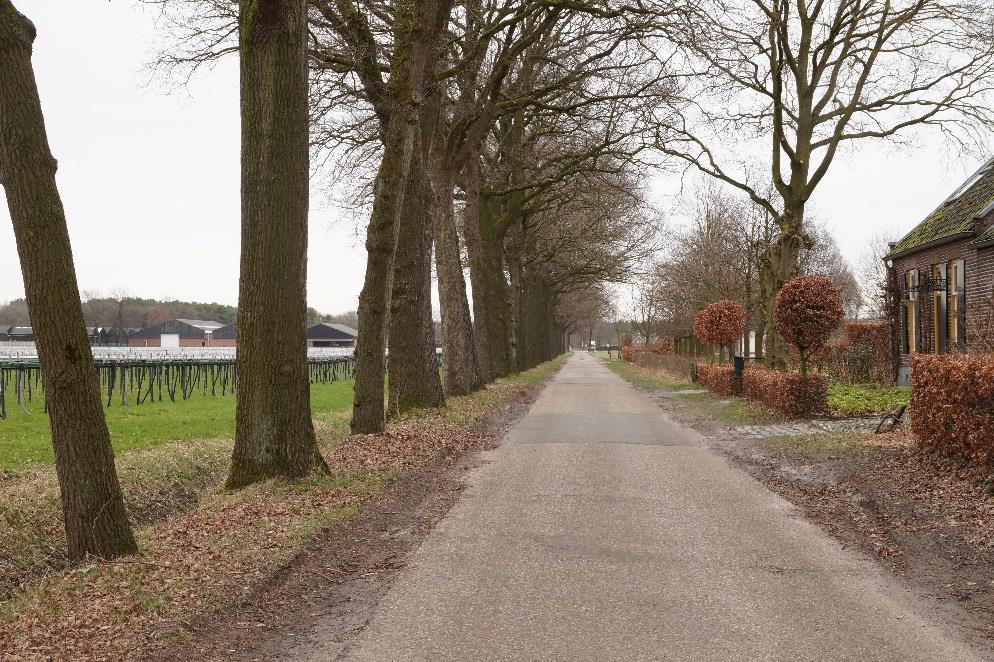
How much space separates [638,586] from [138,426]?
13.7 meters

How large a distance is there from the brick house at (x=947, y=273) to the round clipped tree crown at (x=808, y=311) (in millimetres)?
3282

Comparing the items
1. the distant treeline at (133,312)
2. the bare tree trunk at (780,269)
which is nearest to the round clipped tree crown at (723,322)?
the bare tree trunk at (780,269)

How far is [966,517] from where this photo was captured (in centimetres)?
809

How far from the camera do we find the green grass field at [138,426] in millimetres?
13531

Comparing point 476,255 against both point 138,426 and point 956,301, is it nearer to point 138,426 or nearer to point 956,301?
point 138,426

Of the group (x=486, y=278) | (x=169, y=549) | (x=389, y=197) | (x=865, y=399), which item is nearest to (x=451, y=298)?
(x=486, y=278)

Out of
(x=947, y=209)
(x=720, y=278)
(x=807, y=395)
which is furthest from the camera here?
(x=720, y=278)

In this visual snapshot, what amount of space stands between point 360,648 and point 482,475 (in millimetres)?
6478

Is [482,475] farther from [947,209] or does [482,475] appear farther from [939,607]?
[947,209]

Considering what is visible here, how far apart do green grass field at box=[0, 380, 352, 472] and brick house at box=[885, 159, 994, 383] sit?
15462mm

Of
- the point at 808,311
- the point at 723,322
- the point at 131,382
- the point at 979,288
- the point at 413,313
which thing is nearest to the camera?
the point at 413,313

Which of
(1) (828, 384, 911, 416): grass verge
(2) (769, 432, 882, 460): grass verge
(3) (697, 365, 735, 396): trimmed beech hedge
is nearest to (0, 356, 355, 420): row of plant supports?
(2) (769, 432, 882, 460): grass verge

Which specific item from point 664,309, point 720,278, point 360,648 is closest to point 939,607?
point 360,648

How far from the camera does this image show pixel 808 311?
18.1 m
